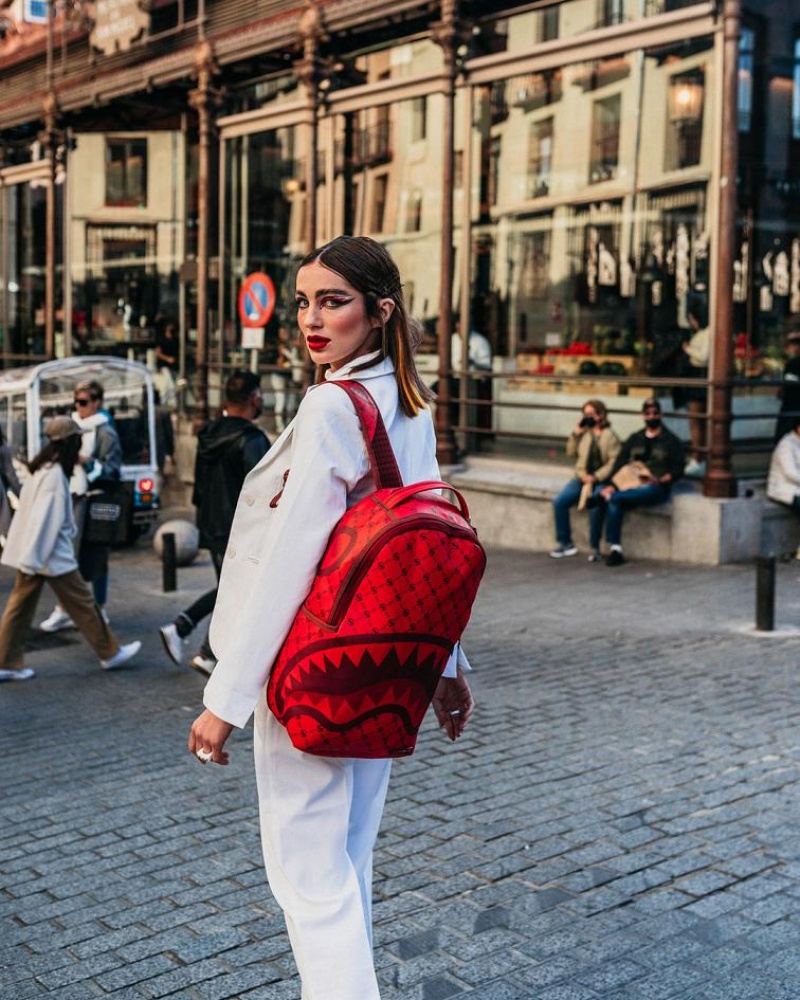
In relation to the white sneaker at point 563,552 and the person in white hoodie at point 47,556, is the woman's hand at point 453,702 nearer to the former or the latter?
the person in white hoodie at point 47,556

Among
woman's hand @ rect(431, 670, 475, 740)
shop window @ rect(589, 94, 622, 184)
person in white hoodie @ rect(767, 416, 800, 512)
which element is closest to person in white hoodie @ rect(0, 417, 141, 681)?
woman's hand @ rect(431, 670, 475, 740)

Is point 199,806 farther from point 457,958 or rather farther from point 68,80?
point 68,80

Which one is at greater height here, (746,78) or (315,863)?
(746,78)

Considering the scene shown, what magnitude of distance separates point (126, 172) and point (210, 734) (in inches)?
783

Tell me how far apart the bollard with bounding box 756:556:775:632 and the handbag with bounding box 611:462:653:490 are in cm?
323

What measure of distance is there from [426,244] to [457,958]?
41.3 ft

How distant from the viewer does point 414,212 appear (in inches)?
634

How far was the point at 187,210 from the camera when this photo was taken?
20.0 meters

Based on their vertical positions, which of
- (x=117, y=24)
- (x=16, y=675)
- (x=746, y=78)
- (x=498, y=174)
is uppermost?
(x=117, y=24)

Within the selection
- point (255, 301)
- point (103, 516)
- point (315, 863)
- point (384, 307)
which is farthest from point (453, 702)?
point (255, 301)

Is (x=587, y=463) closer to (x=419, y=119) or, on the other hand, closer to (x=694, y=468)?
(x=694, y=468)

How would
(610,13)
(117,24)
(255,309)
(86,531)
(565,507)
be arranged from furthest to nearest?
(117,24) → (255,309) → (610,13) → (565,507) → (86,531)


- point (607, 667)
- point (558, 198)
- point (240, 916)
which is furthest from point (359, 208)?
point (240, 916)

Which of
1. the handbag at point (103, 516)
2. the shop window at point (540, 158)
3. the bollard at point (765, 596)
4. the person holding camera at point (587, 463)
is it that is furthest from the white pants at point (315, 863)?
the shop window at point (540, 158)
